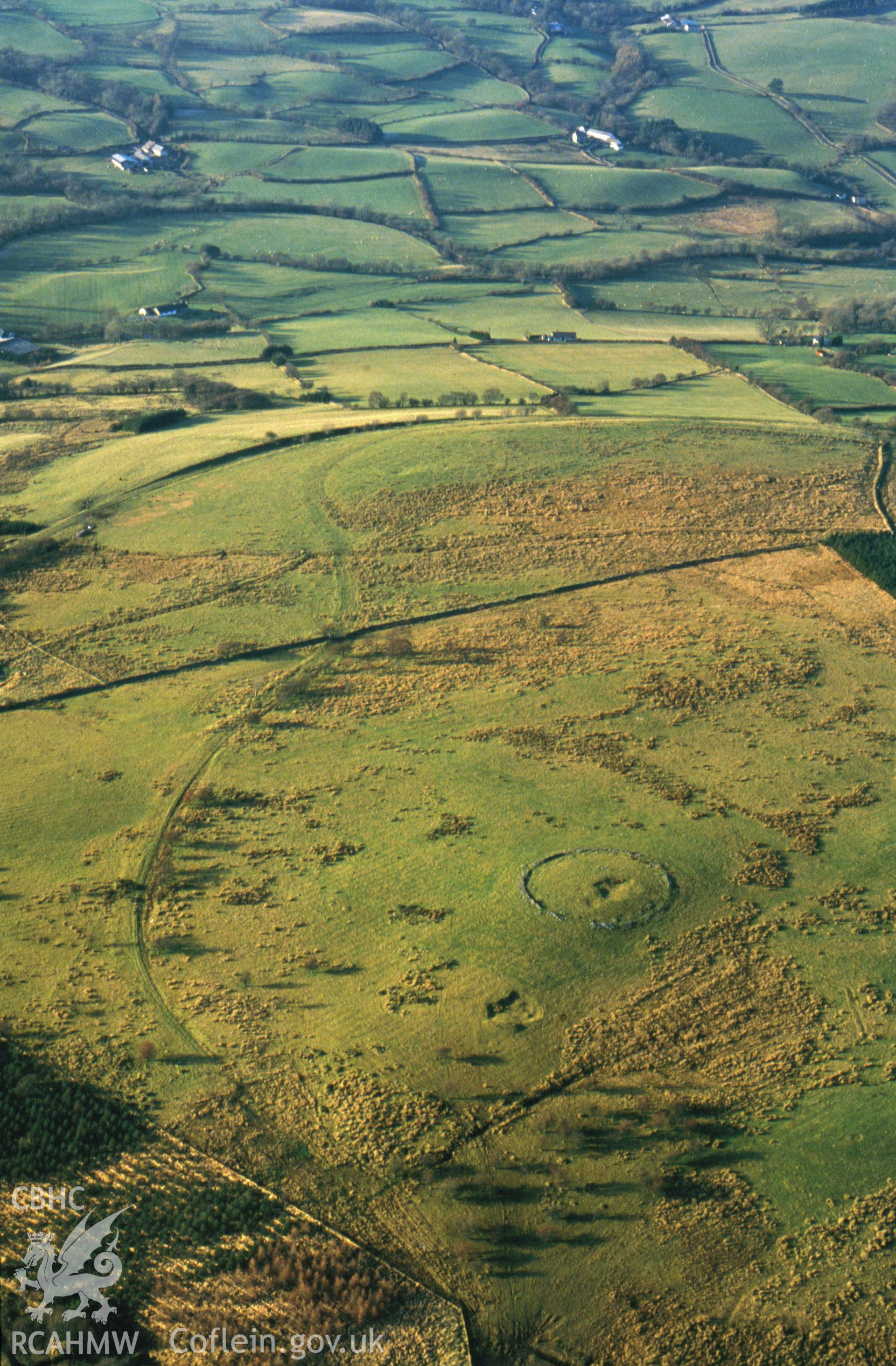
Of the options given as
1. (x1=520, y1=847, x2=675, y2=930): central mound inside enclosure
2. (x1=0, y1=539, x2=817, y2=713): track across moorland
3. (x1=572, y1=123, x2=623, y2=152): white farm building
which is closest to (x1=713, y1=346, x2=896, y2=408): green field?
(x1=0, y1=539, x2=817, y2=713): track across moorland

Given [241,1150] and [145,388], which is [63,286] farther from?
[241,1150]

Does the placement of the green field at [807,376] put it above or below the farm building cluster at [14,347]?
above

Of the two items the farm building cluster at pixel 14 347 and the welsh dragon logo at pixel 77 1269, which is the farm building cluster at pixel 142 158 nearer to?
the farm building cluster at pixel 14 347

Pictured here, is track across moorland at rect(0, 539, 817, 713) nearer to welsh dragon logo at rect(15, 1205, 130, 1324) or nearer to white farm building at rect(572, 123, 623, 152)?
welsh dragon logo at rect(15, 1205, 130, 1324)

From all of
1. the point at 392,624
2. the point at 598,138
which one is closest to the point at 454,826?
the point at 392,624

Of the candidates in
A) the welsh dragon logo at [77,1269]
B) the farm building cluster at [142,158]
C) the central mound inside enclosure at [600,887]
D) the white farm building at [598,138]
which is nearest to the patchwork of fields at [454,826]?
the central mound inside enclosure at [600,887]

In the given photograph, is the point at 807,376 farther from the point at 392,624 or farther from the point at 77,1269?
the point at 77,1269

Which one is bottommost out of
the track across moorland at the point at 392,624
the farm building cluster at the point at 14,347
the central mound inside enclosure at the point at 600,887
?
the farm building cluster at the point at 14,347

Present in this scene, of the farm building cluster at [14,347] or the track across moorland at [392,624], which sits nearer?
the track across moorland at [392,624]
